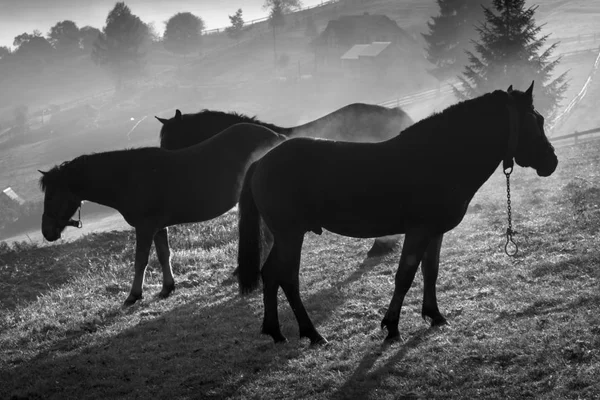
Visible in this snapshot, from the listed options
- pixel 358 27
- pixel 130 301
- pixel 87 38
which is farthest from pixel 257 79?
pixel 130 301

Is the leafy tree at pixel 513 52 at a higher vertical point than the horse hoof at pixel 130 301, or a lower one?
higher

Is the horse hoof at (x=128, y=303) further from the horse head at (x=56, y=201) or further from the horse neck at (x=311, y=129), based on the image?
the horse neck at (x=311, y=129)

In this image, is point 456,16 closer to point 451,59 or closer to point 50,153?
point 451,59

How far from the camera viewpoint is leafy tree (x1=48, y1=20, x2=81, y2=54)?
118m

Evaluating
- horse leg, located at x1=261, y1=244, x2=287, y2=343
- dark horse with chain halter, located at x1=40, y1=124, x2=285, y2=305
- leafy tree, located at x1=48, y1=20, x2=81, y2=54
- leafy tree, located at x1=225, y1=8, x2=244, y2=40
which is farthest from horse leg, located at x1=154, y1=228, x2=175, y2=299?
leafy tree, located at x1=48, y1=20, x2=81, y2=54

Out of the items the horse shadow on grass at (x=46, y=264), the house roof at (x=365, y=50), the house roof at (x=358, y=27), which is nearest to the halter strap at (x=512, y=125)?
the horse shadow on grass at (x=46, y=264)

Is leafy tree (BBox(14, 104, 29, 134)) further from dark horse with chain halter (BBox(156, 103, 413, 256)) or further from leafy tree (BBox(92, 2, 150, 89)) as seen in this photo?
dark horse with chain halter (BBox(156, 103, 413, 256))

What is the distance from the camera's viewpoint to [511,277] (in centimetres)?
934

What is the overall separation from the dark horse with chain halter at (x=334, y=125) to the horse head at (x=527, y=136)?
5460mm

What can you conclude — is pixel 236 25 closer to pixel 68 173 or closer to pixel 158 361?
pixel 68 173

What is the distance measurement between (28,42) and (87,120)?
53802 millimetres

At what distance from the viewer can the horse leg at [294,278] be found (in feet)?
25.2

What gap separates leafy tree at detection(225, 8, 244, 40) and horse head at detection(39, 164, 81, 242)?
3832 inches

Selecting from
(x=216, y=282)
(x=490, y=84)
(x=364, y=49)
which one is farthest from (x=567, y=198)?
(x=364, y=49)
